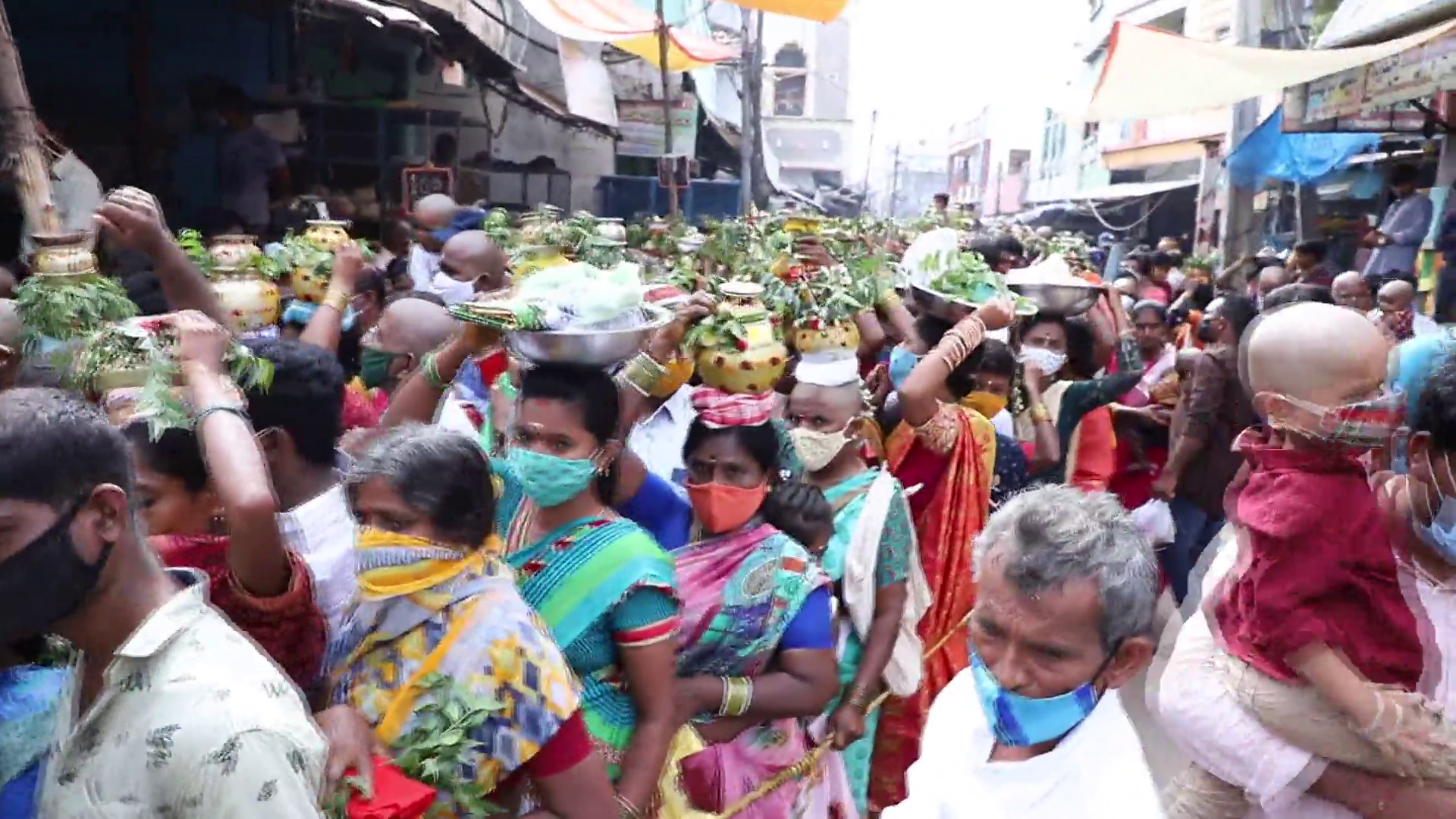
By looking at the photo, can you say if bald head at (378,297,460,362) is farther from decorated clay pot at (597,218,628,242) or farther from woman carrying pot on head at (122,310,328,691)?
woman carrying pot on head at (122,310,328,691)

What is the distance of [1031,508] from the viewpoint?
6.63 feet

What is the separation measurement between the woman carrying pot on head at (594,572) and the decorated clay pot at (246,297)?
1577mm

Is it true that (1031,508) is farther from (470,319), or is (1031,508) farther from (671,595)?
(470,319)

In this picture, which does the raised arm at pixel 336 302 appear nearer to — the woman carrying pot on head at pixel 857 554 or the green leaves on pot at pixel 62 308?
the green leaves on pot at pixel 62 308

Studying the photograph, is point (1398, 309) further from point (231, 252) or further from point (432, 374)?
point (231, 252)

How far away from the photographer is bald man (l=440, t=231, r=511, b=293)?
17.0ft

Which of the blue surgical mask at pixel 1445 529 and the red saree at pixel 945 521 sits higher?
the blue surgical mask at pixel 1445 529

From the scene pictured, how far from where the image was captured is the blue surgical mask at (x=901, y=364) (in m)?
4.35

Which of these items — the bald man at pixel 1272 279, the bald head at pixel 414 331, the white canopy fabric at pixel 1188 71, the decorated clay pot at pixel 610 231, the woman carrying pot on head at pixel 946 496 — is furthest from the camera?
the bald man at pixel 1272 279

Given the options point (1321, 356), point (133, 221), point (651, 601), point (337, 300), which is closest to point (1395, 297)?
point (1321, 356)

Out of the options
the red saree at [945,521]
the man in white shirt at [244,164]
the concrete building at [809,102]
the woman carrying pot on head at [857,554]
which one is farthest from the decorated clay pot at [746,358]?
the concrete building at [809,102]

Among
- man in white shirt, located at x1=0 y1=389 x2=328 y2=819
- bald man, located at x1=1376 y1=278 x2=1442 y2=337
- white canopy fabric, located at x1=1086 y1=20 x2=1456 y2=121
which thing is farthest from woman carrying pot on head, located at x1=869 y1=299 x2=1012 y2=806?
white canopy fabric, located at x1=1086 y1=20 x2=1456 y2=121

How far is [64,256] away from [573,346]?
1231mm

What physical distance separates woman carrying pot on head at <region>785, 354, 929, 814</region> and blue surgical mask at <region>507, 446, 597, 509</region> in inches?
35.6
